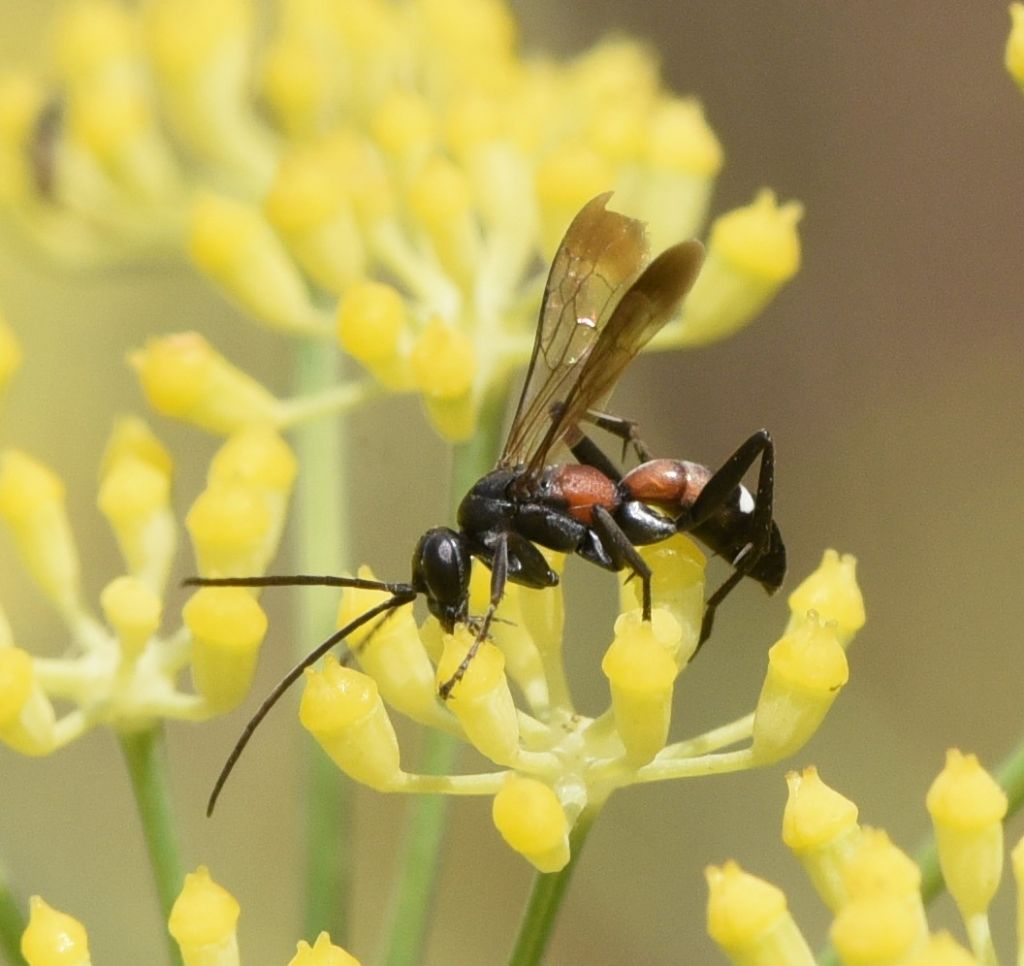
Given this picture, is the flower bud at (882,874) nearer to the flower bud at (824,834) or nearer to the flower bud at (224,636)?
the flower bud at (824,834)

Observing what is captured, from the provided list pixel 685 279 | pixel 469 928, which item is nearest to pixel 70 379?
pixel 469 928

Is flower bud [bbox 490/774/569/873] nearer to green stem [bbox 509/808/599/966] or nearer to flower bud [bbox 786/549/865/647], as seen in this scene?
green stem [bbox 509/808/599/966]

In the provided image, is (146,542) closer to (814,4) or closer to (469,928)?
(469,928)

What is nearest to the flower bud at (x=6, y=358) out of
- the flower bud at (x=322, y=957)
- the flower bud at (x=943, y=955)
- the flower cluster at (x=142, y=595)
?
the flower cluster at (x=142, y=595)

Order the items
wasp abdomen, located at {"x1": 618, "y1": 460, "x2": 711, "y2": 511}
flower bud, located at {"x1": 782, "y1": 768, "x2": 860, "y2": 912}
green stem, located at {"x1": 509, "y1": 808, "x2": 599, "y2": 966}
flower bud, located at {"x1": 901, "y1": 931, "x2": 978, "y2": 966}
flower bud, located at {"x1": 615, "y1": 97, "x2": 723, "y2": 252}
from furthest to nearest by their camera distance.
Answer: flower bud, located at {"x1": 615, "y1": 97, "x2": 723, "y2": 252}
wasp abdomen, located at {"x1": 618, "y1": 460, "x2": 711, "y2": 511}
green stem, located at {"x1": 509, "y1": 808, "x2": 599, "y2": 966}
flower bud, located at {"x1": 782, "y1": 768, "x2": 860, "y2": 912}
flower bud, located at {"x1": 901, "y1": 931, "x2": 978, "y2": 966}

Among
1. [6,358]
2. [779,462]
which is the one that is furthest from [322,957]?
[779,462]

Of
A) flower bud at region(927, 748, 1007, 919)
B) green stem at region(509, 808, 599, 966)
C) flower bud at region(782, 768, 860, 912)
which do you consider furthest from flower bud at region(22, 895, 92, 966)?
flower bud at region(927, 748, 1007, 919)
